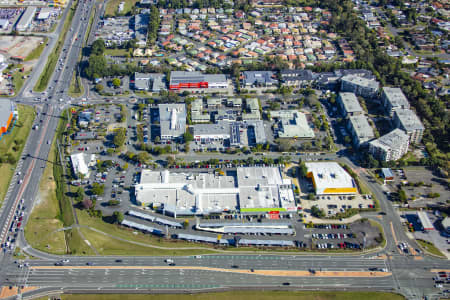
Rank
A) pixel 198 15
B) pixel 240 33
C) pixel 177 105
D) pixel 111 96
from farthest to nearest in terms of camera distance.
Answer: pixel 198 15 → pixel 240 33 → pixel 111 96 → pixel 177 105

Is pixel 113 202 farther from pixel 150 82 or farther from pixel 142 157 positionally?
pixel 150 82

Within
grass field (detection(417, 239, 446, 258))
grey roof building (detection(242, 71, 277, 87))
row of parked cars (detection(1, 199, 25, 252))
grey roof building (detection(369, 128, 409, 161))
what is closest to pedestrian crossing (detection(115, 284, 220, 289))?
row of parked cars (detection(1, 199, 25, 252))

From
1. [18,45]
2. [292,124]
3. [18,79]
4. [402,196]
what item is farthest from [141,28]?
[402,196]

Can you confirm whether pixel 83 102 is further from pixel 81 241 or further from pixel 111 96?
pixel 81 241

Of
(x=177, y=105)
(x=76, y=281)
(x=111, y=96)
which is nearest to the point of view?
(x=76, y=281)

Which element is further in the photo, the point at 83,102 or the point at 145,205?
the point at 83,102

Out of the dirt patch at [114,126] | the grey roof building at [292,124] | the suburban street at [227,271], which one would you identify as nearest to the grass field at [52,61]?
the dirt patch at [114,126]

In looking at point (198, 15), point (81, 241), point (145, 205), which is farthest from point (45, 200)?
point (198, 15)
